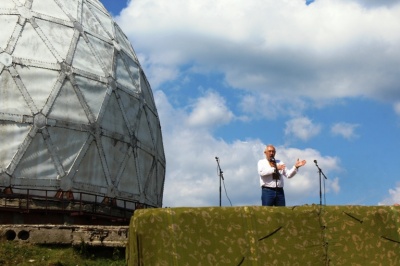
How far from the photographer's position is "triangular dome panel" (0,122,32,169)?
56.2 ft

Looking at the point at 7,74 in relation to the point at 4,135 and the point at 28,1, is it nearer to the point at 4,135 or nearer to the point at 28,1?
the point at 4,135

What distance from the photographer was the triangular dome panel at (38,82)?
1766 centimetres

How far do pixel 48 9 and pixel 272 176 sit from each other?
1251 cm

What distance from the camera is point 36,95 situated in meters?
17.7

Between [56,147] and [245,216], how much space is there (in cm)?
1165

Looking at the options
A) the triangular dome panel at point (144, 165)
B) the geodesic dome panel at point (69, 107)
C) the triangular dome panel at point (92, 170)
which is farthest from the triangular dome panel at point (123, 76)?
the triangular dome panel at point (92, 170)

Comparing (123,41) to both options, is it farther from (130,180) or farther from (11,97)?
(11,97)

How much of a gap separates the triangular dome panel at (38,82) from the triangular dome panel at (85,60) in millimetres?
1021

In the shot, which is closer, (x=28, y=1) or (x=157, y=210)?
(x=157, y=210)

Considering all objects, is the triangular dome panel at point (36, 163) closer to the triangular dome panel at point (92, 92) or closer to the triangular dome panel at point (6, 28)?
the triangular dome panel at point (92, 92)

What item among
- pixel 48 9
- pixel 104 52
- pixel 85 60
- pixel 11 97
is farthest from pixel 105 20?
pixel 11 97

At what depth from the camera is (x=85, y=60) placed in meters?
19.3

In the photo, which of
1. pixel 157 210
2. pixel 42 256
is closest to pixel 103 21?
pixel 42 256

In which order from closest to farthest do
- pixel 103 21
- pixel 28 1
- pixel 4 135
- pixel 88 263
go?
pixel 88 263
pixel 4 135
pixel 28 1
pixel 103 21
